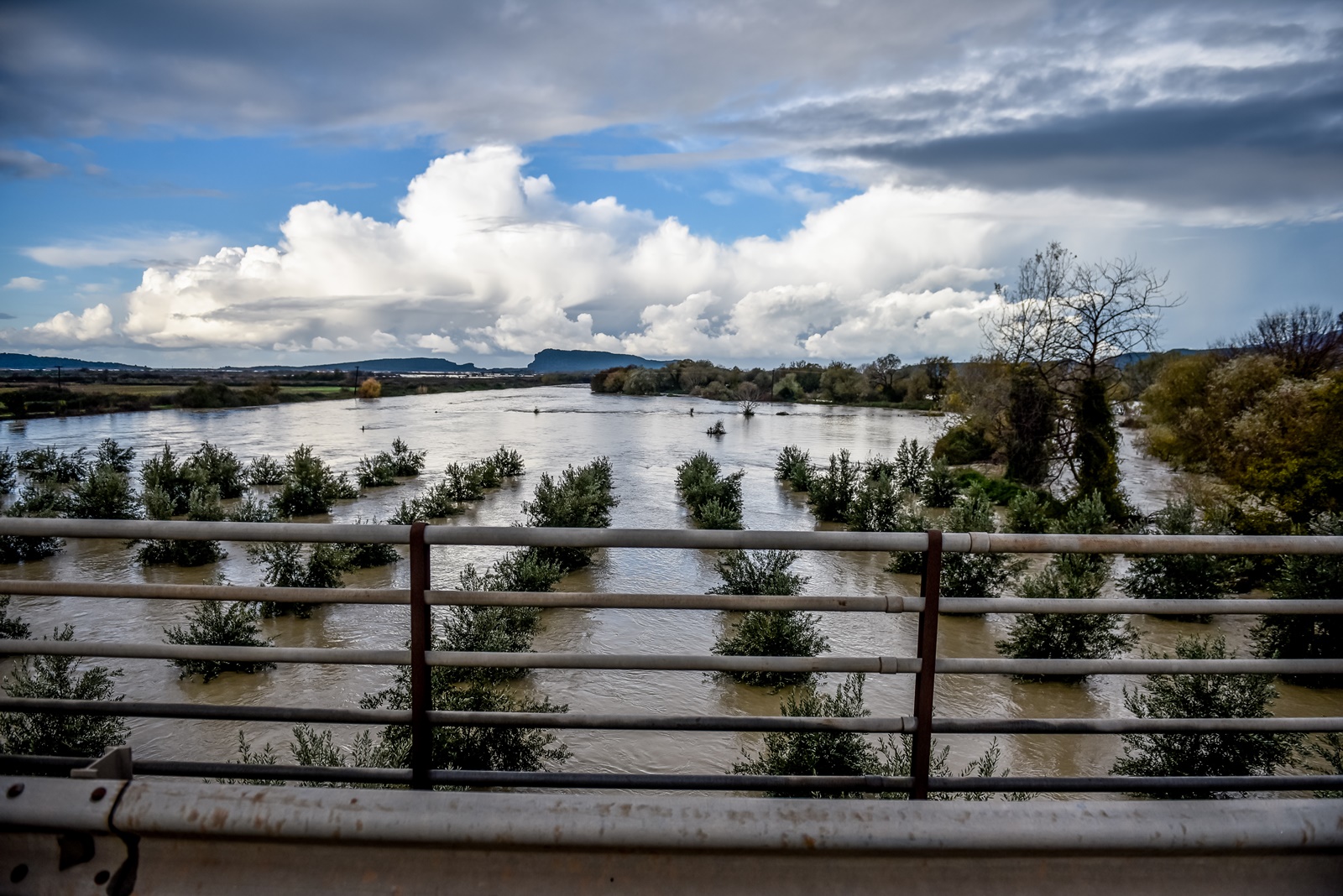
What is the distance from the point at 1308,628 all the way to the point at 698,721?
7367 millimetres

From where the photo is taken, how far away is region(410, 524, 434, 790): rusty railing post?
2275mm

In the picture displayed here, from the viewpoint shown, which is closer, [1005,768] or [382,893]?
[382,893]

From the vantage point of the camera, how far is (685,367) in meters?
86.9

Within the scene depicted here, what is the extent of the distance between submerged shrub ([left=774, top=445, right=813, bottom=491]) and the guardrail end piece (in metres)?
16.5

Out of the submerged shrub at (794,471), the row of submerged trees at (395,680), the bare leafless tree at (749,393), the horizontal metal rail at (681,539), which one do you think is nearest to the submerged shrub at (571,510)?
the row of submerged trees at (395,680)

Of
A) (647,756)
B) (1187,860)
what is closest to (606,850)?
(1187,860)

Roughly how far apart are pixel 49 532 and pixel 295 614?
696cm

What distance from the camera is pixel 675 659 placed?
7.73ft

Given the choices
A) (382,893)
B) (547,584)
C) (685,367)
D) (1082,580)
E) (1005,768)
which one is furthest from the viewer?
(685,367)

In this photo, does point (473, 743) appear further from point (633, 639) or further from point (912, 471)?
point (912, 471)

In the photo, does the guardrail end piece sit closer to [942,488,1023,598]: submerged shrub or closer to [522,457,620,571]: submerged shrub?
[942,488,1023,598]: submerged shrub

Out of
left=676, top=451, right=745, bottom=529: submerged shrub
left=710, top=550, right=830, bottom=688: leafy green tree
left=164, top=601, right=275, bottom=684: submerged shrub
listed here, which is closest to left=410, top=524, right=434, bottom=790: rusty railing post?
left=710, top=550, right=830, bottom=688: leafy green tree

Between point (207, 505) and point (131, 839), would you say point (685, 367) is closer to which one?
point (207, 505)

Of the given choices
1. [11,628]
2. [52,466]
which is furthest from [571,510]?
[52,466]
